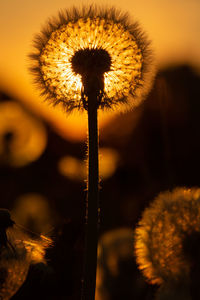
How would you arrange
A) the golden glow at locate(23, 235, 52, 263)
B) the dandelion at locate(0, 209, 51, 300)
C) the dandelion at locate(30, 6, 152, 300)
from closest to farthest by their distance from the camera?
1. the dandelion at locate(0, 209, 51, 300)
2. the golden glow at locate(23, 235, 52, 263)
3. the dandelion at locate(30, 6, 152, 300)

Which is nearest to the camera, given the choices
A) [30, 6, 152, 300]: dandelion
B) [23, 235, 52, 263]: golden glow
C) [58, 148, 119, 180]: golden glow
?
[23, 235, 52, 263]: golden glow

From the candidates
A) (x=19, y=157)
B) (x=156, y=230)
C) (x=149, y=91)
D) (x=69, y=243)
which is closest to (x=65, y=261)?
(x=69, y=243)

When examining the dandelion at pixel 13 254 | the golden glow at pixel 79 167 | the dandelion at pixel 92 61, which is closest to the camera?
the dandelion at pixel 13 254

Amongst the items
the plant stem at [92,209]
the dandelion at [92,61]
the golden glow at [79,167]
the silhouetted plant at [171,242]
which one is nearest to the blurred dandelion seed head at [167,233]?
the silhouetted plant at [171,242]

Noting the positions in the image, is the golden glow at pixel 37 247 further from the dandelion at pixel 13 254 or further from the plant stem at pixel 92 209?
the plant stem at pixel 92 209

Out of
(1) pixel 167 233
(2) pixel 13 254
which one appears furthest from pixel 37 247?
(1) pixel 167 233

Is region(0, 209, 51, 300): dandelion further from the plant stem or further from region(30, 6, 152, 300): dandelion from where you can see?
region(30, 6, 152, 300): dandelion

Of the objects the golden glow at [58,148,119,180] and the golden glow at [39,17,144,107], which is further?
the golden glow at [58,148,119,180]

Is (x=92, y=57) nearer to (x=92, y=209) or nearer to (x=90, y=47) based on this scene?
(x=90, y=47)

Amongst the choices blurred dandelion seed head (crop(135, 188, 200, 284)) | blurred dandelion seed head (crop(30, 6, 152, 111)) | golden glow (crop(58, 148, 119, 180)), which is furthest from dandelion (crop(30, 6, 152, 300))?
golden glow (crop(58, 148, 119, 180))
